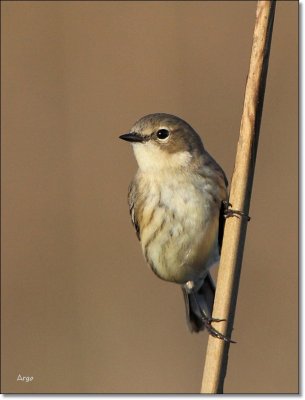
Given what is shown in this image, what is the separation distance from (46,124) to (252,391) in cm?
350

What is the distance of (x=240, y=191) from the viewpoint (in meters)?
2.52

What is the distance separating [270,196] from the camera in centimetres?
696

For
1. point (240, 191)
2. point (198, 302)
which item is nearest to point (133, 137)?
point (198, 302)

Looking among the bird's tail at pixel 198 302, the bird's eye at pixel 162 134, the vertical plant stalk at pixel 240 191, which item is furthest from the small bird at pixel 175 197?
the vertical plant stalk at pixel 240 191

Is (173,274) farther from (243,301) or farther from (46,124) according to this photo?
(46,124)

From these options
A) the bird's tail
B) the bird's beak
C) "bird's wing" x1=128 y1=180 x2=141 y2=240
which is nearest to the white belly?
"bird's wing" x1=128 y1=180 x2=141 y2=240

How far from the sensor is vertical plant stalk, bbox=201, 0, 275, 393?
231 centimetres

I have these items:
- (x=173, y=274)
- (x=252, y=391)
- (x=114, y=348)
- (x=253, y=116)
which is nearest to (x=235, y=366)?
(x=252, y=391)

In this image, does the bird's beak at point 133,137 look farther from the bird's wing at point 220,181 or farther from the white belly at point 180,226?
the bird's wing at point 220,181

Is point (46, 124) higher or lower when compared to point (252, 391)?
higher

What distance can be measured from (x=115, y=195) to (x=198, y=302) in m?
2.85

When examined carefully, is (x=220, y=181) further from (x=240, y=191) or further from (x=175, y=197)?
(x=240, y=191)

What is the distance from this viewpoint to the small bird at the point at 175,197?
404 cm

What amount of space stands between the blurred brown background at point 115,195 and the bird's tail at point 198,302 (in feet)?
5.22
